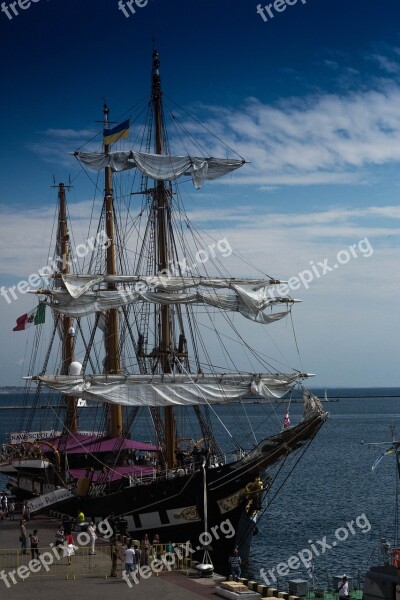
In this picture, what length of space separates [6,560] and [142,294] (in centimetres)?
1821

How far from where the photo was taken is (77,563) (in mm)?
31984

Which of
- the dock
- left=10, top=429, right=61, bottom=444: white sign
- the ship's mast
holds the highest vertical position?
the ship's mast

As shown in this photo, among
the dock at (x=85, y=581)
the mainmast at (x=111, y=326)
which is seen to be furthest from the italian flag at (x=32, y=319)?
the dock at (x=85, y=581)

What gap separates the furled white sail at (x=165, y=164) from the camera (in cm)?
4847

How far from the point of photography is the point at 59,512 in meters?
44.1

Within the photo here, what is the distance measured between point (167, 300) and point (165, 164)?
754cm

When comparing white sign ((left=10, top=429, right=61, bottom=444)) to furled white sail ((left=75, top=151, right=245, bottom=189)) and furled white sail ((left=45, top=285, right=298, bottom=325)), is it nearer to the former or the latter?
furled white sail ((left=45, top=285, right=298, bottom=325))

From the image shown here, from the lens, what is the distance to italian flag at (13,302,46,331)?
57.8 m

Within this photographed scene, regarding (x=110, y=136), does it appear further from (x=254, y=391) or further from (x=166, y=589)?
(x=166, y=589)

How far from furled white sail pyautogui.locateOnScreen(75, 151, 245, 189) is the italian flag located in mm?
11249

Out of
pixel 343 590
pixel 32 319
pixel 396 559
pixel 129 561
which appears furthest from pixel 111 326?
pixel 396 559

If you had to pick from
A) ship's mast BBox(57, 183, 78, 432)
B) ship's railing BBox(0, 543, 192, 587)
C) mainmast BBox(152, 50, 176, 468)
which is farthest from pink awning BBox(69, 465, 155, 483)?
ship's mast BBox(57, 183, 78, 432)

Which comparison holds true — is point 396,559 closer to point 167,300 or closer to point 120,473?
point 120,473

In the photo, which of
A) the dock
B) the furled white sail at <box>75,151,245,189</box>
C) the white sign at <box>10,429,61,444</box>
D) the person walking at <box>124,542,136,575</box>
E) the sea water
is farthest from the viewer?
the white sign at <box>10,429,61,444</box>
